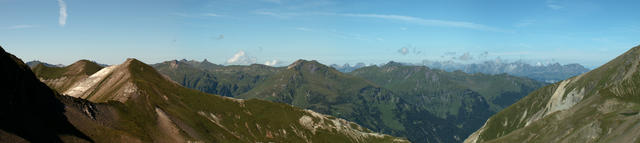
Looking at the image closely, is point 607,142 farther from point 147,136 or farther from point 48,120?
point 48,120

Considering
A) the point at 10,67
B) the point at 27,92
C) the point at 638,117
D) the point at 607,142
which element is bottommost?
the point at 607,142

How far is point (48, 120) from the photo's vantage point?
12138 centimetres

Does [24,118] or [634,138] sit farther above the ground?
[24,118]

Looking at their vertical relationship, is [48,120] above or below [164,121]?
above

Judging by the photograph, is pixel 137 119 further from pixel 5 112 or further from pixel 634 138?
pixel 634 138

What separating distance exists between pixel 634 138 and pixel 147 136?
21377cm

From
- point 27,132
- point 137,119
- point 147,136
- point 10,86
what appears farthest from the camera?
point 137,119

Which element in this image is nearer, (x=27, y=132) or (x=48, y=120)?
(x=27, y=132)

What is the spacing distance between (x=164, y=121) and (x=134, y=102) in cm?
1985

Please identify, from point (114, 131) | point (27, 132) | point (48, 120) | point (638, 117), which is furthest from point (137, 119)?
point (638, 117)

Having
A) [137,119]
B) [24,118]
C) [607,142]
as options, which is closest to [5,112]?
[24,118]

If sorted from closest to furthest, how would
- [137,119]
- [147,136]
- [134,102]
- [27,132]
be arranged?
[27,132] < [147,136] < [137,119] < [134,102]

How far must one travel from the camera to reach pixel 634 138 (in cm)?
17162

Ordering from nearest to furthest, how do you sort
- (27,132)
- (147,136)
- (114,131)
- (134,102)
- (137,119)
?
(27,132) → (114,131) → (147,136) → (137,119) → (134,102)
